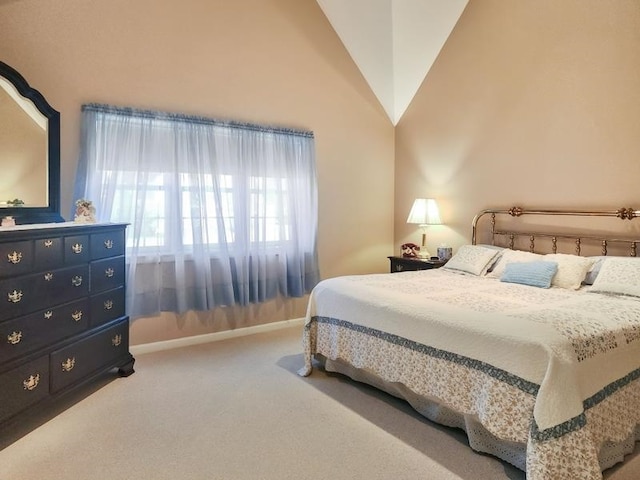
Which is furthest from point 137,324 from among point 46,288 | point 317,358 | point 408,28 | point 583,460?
point 408,28

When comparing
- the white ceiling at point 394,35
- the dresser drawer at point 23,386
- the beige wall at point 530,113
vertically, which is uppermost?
the white ceiling at point 394,35

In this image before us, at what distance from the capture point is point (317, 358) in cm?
335

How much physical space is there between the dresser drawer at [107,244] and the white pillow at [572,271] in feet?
10.4

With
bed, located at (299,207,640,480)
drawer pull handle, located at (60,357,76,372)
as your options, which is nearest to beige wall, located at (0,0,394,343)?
drawer pull handle, located at (60,357,76,372)

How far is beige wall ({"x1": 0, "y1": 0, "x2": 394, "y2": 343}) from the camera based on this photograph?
10.5 feet

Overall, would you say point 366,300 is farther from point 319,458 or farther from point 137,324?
point 137,324

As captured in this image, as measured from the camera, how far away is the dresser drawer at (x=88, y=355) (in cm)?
250

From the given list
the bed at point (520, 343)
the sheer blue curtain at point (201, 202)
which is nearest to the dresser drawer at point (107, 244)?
the sheer blue curtain at point (201, 202)

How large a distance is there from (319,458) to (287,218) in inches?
102

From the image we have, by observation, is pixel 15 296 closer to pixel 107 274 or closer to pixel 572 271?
pixel 107 274

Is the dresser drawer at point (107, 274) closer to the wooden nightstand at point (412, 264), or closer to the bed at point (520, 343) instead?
the bed at point (520, 343)

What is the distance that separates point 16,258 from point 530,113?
3929 mm

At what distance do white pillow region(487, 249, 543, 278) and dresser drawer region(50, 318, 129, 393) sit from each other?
9.66 ft

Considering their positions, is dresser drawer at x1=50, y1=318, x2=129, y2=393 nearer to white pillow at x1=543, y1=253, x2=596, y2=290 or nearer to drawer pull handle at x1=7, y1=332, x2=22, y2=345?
drawer pull handle at x1=7, y1=332, x2=22, y2=345
